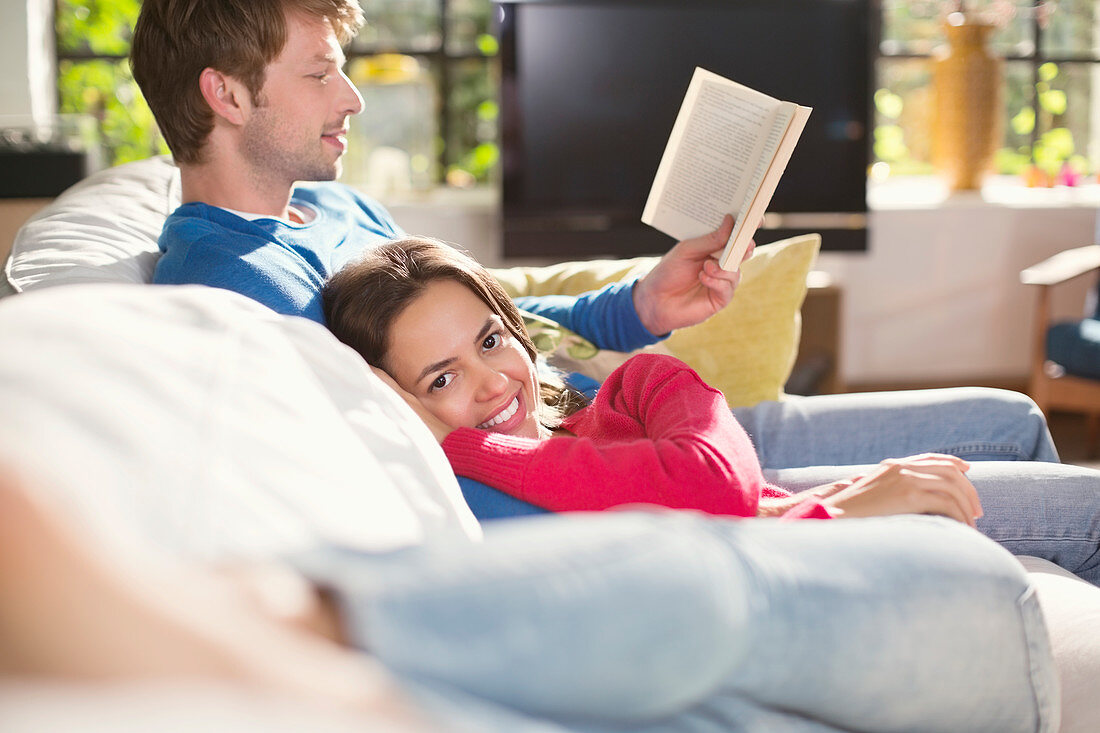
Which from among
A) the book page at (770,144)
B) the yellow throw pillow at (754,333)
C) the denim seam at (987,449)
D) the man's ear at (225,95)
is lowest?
the denim seam at (987,449)

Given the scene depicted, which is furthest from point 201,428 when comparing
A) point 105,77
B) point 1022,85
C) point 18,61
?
point 1022,85

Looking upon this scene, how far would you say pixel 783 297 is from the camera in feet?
5.88

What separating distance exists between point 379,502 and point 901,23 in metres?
4.44

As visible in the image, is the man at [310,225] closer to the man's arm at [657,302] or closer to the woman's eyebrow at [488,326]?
the man's arm at [657,302]

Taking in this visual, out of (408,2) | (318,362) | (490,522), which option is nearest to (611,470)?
(490,522)

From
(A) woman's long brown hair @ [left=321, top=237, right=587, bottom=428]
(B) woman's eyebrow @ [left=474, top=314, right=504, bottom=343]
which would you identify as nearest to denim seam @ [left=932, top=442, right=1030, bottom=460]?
(A) woman's long brown hair @ [left=321, top=237, right=587, bottom=428]

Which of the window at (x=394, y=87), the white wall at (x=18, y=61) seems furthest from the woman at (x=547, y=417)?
the white wall at (x=18, y=61)

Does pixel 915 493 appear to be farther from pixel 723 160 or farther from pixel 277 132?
pixel 277 132

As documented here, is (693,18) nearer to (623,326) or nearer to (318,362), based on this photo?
(623,326)

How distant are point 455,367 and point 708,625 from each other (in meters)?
0.64

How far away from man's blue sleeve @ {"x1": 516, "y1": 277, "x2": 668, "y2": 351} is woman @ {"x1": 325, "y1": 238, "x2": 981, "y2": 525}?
0.82ft

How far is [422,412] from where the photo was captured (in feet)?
3.81

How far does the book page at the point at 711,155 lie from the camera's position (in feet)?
4.78

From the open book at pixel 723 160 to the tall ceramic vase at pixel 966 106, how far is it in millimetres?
2984
